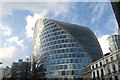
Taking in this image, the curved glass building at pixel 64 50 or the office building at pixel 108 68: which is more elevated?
the curved glass building at pixel 64 50

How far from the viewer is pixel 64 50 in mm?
82000

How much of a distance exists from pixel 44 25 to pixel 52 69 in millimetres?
37019

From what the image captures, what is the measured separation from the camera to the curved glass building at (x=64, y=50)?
76562 mm

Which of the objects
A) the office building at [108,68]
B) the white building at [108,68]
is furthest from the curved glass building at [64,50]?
the office building at [108,68]

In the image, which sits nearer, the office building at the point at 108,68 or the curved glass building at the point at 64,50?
the office building at the point at 108,68

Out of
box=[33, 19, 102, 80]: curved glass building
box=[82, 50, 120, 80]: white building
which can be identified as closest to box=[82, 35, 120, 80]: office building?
box=[82, 50, 120, 80]: white building

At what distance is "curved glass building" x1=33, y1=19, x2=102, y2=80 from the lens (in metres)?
76.6

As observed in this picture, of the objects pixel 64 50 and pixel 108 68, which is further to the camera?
pixel 64 50

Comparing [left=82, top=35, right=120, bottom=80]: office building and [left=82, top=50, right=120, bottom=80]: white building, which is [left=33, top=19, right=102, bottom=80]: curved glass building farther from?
[left=82, top=35, right=120, bottom=80]: office building

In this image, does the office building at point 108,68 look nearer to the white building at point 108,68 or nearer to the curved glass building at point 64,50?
the white building at point 108,68

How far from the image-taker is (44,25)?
100 metres

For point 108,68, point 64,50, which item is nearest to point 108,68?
point 108,68

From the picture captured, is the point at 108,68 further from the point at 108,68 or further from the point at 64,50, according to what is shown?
the point at 64,50

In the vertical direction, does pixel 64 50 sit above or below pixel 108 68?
above
